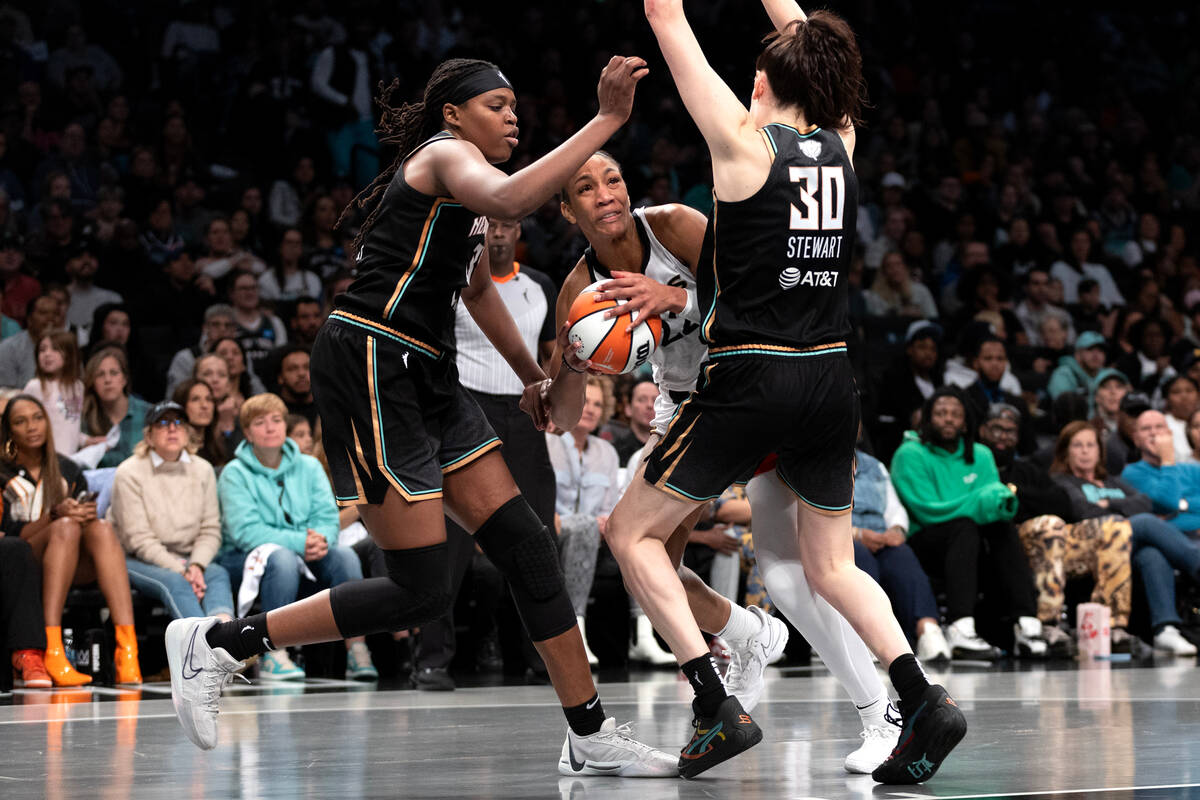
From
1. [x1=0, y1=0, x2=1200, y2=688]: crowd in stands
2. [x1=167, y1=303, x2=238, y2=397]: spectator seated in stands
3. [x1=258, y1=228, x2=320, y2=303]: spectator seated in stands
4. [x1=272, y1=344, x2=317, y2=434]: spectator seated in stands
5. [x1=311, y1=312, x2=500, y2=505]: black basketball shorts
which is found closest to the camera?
[x1=311, y1=312, x2=500, y2=505]: black basketball shorts

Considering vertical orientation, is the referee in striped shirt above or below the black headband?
below

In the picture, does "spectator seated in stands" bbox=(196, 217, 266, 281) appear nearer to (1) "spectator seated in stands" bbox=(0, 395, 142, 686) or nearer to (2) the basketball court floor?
(1) "spectator seated in stands" bbox=(0, 395, 142, 686)

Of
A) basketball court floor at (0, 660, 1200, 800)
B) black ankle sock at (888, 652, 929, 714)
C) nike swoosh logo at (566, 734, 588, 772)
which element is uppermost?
black ankle sock at (888, 652, 929, 714)

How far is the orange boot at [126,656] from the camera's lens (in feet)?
23.5

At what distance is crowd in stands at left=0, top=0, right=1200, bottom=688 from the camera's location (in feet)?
24.9

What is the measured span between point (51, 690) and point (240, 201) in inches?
220

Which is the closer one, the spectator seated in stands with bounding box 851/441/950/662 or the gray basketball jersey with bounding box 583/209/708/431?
the gray basketball jersey with bounding box 583/209/708/431

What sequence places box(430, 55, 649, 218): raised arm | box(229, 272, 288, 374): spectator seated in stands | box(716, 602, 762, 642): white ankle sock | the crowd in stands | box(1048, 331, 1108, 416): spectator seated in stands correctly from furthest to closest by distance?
box(1048, 331, 1108, 416): spectator seated in stands
box(229, 272, 288, 374): spectator seated in stands
the crowd in stands
box(716, 602, 762, 642): white ankle sock
box(430, 55, 649, 218): raised arm

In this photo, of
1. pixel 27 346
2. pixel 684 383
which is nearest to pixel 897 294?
pixel 27 346

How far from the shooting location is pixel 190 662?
423 cm

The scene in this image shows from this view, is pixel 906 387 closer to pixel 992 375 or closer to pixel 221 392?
pixel 992 375

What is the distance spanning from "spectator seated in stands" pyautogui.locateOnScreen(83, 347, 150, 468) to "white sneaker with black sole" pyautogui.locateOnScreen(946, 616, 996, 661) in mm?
4476

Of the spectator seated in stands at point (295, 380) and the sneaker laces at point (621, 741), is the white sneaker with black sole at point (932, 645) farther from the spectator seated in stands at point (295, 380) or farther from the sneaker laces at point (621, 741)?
the sneaker laces at point (621, 741)

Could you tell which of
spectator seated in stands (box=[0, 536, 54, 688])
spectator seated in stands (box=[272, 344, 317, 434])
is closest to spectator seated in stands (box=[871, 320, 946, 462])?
spectator seated in stands (box=[272, 344, 317, 434])
